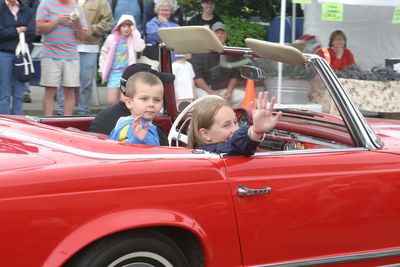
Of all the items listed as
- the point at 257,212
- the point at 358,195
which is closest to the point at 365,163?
the point at 358,195

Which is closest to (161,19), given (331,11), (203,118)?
(331,11)

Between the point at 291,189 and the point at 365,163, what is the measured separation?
48 centimetres

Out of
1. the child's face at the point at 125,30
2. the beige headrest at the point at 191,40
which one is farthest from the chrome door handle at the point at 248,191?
the child's face at the point at 125,30

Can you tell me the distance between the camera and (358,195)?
3178 millimetres

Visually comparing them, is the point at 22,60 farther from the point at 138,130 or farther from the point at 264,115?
the point at 264,115

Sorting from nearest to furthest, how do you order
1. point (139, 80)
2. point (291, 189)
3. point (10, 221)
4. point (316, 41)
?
1. point (10, 221)
2. point (291, 189)
3. point (139, 80)
4. point (316, 41)

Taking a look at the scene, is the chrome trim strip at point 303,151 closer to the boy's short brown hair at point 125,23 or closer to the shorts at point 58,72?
the shorts at point 58,72

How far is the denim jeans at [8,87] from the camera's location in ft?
22.0

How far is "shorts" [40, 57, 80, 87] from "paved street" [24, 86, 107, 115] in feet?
6.20

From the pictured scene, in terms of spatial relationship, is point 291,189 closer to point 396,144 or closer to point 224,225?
point 224,225

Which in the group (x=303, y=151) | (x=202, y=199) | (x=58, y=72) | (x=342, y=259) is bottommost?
(x=342, y=259)

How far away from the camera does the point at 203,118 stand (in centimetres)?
342

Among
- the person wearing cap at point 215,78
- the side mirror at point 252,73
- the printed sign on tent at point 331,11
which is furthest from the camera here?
the printed sign on tent at point 331,11

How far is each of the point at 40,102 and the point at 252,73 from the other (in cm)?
695
